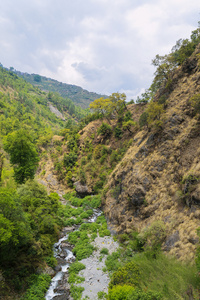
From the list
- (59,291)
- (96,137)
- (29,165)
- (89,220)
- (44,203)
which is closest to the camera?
(59,291)

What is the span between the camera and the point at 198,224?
13469mm

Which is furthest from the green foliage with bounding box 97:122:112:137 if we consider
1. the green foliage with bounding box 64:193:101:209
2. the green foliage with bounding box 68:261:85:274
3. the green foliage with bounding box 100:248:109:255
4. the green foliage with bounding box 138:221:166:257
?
the green foliage with bounding box 68:261:85:274

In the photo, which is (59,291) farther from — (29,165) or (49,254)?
(29,165)

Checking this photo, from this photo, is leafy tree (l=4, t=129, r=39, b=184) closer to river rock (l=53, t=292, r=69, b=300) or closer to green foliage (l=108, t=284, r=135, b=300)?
river rock (l=53, t=292, r=69, b=300)

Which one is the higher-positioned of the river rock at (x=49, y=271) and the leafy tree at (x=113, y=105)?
the leafy tree at (x=113, y=105)

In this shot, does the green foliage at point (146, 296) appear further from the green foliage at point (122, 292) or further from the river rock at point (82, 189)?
the river rock at point (82, 189)

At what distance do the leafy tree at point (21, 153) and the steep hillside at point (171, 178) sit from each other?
16348 mm

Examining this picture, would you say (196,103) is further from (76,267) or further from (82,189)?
(82,189)

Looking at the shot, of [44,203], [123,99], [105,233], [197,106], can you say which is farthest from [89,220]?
[123,99]

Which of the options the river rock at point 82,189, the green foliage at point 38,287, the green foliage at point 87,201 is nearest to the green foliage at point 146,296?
the green foliage at point 38,287

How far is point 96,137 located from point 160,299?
44.9 m

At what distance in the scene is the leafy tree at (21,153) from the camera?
26703 millimetres

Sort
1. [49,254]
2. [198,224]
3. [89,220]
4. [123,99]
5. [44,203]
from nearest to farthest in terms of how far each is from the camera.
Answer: [198,224] → [49,254] → [44,203] → [89,220] → [123,99]

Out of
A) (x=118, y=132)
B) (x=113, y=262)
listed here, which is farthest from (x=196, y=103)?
(x=118, y=132)
